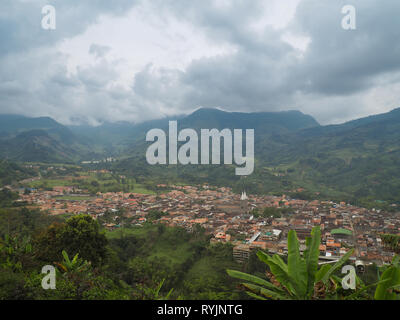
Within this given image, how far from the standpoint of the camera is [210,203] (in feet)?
112

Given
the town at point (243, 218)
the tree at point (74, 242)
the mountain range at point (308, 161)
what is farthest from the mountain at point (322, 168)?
the tree at point (74, 242)

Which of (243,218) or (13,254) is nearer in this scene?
(13,254)

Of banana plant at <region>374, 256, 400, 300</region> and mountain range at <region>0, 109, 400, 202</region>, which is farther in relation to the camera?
mountain range at <region>0, 109, 400, 202</region>

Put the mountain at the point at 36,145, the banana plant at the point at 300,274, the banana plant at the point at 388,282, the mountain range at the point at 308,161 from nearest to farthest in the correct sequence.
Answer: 1. the banana plant at the point at 388,282
2. the banana plant at the point at 300,274
3. the mountain range at the point at 308,161
4. the mountain at the point at 36,145

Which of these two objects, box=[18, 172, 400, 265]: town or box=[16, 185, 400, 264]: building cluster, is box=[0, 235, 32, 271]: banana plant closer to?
box=[16, 185, 400, 264]: building cluster

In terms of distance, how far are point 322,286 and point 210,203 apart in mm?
→ 31675

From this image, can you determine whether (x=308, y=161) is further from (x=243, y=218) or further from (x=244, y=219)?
(x=244, y=219)

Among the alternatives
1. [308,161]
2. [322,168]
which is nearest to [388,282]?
[322,168]

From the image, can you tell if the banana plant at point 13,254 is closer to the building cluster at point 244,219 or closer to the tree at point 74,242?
the tree at point 74,242

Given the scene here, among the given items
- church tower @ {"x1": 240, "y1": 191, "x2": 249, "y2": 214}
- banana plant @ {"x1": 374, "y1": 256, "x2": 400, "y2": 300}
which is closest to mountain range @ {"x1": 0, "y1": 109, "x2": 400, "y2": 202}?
church tower @ {"x1": 240, "y1": 191, "x2": 249, "y2": 214}

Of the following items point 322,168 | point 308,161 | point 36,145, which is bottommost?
point 322,168

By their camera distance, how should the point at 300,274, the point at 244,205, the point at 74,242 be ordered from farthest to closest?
the point at 244,205 < the point at 74,242 < the point at 300,274
